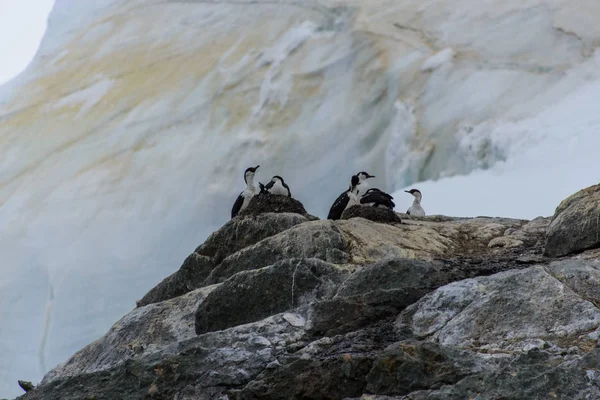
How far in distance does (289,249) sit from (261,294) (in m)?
1.89

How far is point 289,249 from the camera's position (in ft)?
30.6

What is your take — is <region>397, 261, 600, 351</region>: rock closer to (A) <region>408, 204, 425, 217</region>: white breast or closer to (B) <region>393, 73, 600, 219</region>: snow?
(A) <region>408, 204, 425, 217</region>: white breast

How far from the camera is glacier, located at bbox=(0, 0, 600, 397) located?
16.9m

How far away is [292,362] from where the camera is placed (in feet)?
18.2

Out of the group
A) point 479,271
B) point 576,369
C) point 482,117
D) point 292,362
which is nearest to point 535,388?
point 576,369

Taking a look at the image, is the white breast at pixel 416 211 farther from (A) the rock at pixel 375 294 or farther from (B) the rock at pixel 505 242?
(A) the rock at pixel 375 294

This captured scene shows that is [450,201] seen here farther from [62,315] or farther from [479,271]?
[479,271]

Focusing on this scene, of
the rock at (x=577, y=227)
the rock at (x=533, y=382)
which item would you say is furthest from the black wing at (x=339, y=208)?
the rock at (x=533, y=382)

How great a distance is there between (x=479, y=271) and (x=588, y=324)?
77.8 inches

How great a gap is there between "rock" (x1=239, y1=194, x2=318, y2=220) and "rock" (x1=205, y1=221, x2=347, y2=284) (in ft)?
5.05

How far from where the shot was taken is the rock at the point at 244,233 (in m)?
10.4

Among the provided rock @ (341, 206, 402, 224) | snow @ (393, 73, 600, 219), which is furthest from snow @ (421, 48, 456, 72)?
rock @ (341, 206, 402, 224)

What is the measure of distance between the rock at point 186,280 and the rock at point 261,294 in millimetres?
2435

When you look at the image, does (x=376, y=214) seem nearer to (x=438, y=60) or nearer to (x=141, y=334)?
(x=141, y=334)
